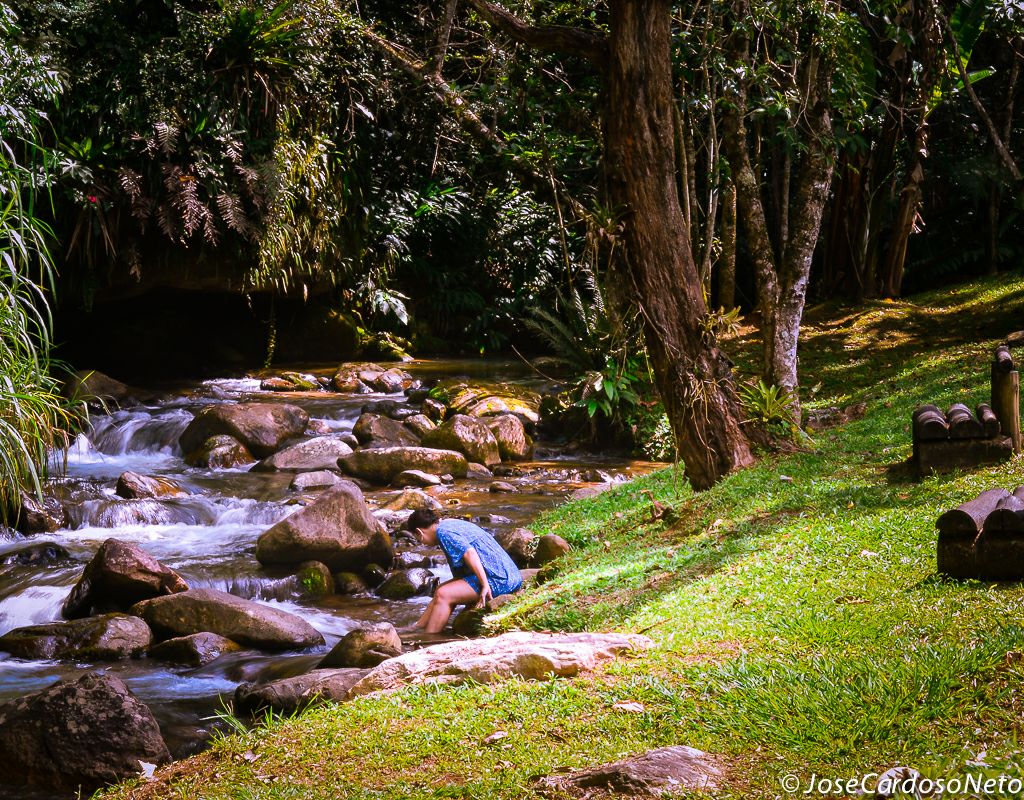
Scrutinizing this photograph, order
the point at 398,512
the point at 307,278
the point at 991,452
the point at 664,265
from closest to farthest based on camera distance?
the point at 991,452, the point at 664,265, the point at 398,512, the point at 307,278

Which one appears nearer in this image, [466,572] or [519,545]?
[466,572]

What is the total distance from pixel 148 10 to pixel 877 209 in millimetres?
13991

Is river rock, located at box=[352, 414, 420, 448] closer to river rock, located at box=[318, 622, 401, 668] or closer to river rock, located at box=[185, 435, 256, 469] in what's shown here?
river rock, located at box=[185, 435, 256, 469]

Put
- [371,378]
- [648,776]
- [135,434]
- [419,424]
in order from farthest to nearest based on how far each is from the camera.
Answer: [371,378] < [419,424] < [135,434] < [648,776]

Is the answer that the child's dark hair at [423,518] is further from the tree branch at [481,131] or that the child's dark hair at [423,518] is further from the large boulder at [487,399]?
the large boulder at [487,399]

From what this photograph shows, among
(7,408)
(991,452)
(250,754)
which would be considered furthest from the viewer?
(991,452)

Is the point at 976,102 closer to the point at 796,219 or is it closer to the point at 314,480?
the point at 796,219

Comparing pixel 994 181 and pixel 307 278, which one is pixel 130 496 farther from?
pixel 994 181

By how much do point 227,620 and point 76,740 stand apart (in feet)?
8.02

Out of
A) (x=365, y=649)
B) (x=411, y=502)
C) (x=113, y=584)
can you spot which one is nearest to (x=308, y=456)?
(x=411, y=502)

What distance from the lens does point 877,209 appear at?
18.3 meters

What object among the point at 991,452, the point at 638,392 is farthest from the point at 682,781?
the point at 638,392

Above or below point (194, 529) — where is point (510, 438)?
above

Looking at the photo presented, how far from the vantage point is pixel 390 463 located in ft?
40.5
